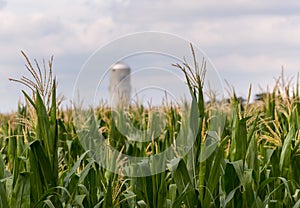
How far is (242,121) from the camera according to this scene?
11.1 feet

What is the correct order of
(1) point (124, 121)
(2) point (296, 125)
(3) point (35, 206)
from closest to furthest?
(3) point (35, 206) < (2) point (296, 125) < (1) point (124, 121)

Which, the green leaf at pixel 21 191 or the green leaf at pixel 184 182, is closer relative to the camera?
the green leaf at pixel 21 191

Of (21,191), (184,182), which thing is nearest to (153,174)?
(184,182)

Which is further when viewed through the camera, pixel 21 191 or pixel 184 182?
pixel 184 182

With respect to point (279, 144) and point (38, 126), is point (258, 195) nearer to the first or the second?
point (279, 144)

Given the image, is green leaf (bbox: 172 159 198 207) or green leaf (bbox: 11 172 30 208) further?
green leaf (bbox: 172 159 198 207)

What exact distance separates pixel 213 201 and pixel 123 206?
2.00 feet

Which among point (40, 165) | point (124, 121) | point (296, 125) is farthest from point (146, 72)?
point (40, 165)

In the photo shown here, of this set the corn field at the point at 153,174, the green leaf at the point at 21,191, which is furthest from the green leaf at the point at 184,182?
the green leaf at the point at 21,191

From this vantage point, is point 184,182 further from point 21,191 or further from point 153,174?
point 21,191

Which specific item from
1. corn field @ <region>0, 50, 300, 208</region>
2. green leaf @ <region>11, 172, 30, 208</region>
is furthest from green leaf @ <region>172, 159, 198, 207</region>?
green leaf @ <region>11, 172, 30, 208</region>

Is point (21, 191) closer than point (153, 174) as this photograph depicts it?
Yes

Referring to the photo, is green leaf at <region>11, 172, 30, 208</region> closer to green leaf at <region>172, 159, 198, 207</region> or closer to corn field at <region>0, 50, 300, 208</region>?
corn field at <region>0, 50, 300, 208</region>

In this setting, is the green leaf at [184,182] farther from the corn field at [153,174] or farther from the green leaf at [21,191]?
the green leaf at [21,191]
